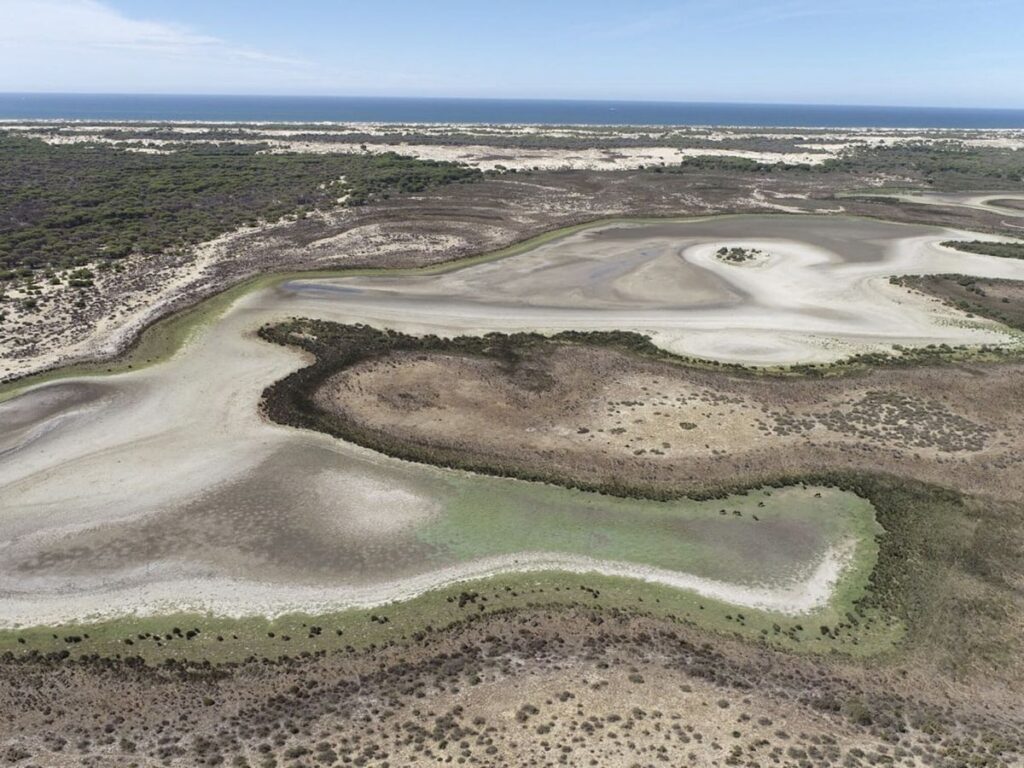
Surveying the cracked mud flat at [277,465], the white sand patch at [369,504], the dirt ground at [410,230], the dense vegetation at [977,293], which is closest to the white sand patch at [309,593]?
the cracked mud flat at [277,465]

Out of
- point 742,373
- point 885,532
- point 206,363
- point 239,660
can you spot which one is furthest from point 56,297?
point 885,532

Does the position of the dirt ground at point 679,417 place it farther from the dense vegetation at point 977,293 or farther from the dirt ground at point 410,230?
the dirt ground at point 410,230

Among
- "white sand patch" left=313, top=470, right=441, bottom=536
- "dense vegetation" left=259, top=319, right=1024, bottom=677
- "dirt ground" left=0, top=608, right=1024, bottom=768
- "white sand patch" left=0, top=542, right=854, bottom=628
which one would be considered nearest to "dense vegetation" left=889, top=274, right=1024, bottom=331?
"dense vegetation" left=259, top=319, right=1024, bottom=677

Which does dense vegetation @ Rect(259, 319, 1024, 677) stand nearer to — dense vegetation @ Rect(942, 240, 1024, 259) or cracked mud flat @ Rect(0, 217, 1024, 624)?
cracked mud flat @ Rect(0, 217, 1024, 624)

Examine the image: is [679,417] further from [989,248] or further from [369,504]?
[989,248]

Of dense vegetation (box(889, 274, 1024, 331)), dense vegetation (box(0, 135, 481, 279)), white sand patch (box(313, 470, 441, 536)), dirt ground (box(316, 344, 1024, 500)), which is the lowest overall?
white sand patch (box(313, 470, 441, 536))

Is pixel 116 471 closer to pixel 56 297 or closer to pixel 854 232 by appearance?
pixel 56 297

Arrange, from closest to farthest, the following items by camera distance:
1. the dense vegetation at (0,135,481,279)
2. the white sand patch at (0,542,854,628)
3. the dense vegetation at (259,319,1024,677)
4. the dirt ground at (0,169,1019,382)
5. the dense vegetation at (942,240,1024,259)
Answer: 1. the dense vegetation at (259,319,1024,677)
2. the white sand patch at (0,542,854,628)
3. the dirt ground at (0,169,1019,382)
4. the dense vegetation at (0,135,481,279)
5. the dense vegetation at (942,240,1024,259)
